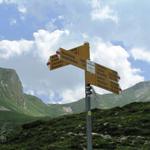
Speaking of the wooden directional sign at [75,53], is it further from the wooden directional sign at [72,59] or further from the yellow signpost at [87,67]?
the wooden directional sign at [72,59]

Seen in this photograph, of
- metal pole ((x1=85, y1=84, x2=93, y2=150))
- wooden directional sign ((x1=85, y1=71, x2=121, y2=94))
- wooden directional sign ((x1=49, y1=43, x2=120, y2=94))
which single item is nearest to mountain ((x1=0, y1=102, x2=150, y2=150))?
wooden directional sign ((x1=85, y1=71, x2=121, y2=94))

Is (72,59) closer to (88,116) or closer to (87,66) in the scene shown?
(87,66)

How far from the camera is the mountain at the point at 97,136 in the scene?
5309 cm

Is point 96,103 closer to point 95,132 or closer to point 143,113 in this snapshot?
point 95,132

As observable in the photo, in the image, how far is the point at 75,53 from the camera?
13.3 metres

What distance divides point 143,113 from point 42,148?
27845 mm

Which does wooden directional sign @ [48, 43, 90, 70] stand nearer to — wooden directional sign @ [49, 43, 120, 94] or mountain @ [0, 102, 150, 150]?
wooden directional sign @ [49, 43, 120, 94]

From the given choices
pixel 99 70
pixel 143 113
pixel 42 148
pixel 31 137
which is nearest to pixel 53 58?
→ pixel 99 70

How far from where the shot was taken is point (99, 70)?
13.5m

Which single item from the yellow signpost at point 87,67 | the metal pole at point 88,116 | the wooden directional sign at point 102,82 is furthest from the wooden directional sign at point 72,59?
the metal pole at point 88,116

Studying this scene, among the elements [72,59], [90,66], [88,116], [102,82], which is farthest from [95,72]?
[88,116]

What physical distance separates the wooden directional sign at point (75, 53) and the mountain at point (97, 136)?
35.5 meters

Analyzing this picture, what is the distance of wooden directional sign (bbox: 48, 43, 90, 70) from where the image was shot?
1288 centimetres

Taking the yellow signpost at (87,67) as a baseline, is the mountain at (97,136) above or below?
above
